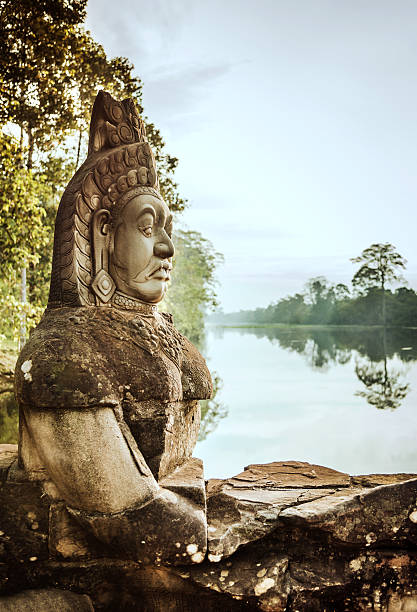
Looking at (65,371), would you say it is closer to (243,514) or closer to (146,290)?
(146,290)

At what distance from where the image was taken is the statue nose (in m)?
2.65

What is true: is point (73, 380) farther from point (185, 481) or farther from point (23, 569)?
point (23, 569)

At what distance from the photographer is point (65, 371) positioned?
220cm

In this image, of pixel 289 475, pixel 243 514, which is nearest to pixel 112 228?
pixel 243 514

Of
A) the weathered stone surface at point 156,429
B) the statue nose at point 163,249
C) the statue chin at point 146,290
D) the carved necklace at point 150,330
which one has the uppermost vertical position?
the statue nose at point 163,249

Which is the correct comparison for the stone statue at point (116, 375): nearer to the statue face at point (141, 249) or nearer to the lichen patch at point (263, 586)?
the statue face at point (141, 249)

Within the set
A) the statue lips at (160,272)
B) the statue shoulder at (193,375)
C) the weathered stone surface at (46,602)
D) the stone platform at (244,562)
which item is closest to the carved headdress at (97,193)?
the statue lips at (160,272)

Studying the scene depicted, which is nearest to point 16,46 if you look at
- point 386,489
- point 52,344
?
point 52,344

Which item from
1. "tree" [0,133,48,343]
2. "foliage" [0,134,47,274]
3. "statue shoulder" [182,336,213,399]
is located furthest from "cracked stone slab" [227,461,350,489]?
"foliage" [0,134,47,274]

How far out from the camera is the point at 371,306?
54.1ft

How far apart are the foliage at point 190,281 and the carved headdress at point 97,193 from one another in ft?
47.9

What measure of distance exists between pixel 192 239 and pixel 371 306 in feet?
33.7

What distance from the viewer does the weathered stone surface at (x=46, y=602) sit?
7.14 feet

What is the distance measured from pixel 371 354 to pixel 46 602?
597 inches
